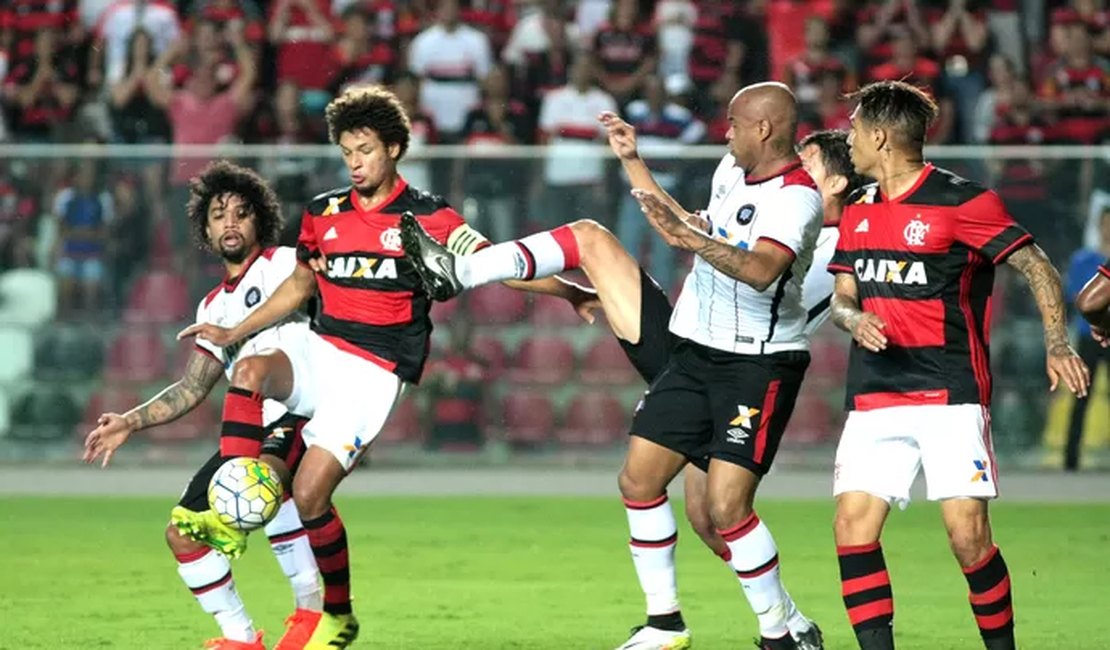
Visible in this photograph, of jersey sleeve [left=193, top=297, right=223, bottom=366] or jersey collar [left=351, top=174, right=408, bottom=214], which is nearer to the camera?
jersey collar [left=351, top=174, right=408, bottom=214]

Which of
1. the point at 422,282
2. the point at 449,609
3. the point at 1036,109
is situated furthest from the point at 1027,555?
the point at 1036,109

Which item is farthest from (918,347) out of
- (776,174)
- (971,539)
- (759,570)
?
(759,570)

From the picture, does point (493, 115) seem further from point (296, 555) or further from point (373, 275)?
point (296, 555)

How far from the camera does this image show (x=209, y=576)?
26.6 ft

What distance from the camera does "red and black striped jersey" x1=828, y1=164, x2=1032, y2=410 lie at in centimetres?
729

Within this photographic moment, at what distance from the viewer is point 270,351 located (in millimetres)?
8430

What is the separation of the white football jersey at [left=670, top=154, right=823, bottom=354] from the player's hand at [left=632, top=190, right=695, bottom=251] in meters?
0.42

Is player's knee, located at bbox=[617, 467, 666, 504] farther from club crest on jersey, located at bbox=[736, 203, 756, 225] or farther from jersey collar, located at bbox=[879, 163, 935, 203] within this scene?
jersey collar, located at bbox=[879, 163, 935, 203]

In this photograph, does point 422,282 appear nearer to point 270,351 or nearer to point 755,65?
point 270,351

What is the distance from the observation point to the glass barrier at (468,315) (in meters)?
16.0

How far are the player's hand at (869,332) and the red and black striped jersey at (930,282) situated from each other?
17 centimetres

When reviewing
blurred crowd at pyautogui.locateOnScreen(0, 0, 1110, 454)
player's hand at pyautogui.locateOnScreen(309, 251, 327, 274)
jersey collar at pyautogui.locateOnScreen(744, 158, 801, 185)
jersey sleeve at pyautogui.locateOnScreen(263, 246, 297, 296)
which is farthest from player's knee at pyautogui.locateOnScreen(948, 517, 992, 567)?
blurred crowd at pyautogui.locateOnScreen(0, 0, 1110, 454)

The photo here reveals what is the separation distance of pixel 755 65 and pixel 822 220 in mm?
10610

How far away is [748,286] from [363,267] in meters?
1.62
